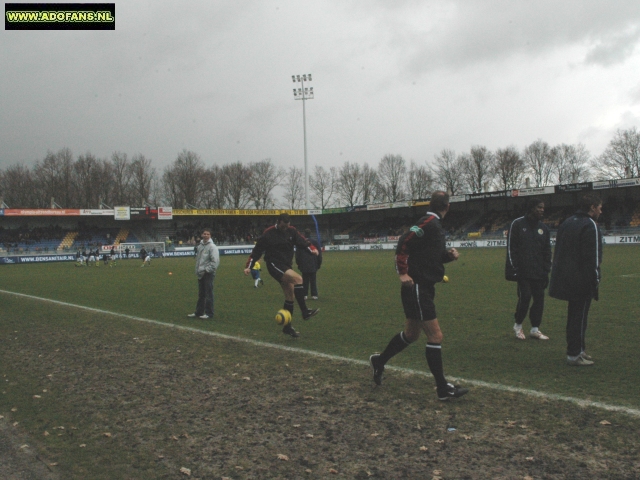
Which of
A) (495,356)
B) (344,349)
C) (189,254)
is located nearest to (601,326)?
(495,356)

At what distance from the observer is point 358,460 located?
3.58 metres

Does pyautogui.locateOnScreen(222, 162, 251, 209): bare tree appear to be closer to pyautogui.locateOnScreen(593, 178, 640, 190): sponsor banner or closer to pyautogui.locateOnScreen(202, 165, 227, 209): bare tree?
pyautogui.locateOnScreen(202, 165, 227, 209): bare tree

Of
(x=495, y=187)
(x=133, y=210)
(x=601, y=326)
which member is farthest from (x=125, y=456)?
(x=495, y=187)

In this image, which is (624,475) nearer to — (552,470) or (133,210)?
(552,470)

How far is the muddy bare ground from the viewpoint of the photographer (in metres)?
3.48

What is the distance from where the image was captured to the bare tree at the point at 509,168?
7519 centimetres

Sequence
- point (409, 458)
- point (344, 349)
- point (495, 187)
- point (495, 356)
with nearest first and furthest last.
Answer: point (409, 458) → point (495, 356) → point (344, 349) → point (495, 187)

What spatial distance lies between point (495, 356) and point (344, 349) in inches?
74.1

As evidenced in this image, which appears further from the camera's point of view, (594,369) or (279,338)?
(279,338)

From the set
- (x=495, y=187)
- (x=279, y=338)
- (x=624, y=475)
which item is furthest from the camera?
(x=495, y=187)

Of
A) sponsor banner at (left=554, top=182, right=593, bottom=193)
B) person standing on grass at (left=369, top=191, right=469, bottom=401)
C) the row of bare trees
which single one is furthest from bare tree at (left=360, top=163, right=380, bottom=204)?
person standing on grass at (left=369, top=191, right=469, bottom=401)

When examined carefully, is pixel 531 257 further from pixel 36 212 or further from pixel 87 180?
pixel 87 180

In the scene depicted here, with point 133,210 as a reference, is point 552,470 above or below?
below

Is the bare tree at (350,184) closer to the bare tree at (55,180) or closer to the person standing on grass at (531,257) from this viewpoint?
the bare tree at (55,180)
